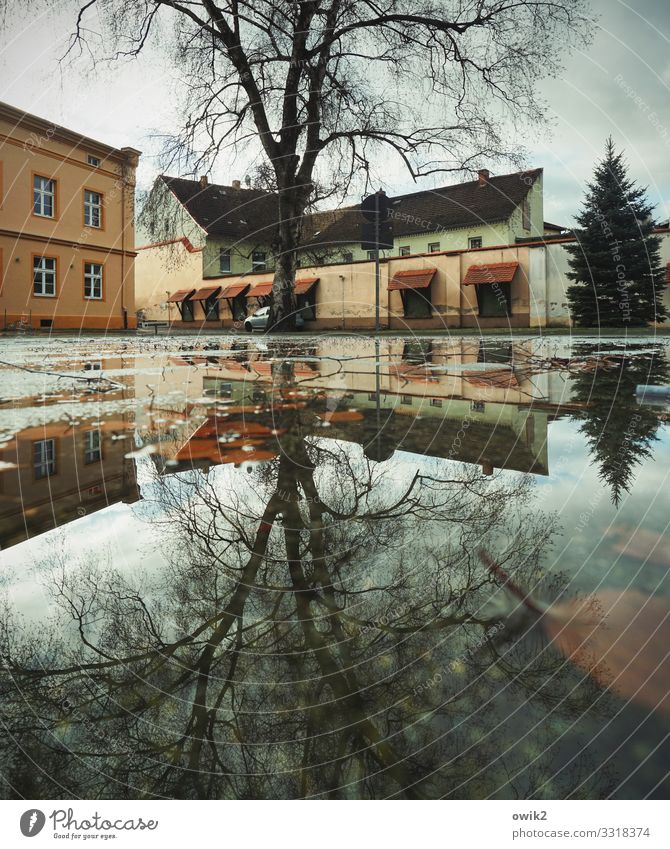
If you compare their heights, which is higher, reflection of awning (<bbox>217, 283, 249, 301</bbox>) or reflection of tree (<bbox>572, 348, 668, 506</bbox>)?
reflection of awning (<bbox>217, 283, 249, 301</bbox>)

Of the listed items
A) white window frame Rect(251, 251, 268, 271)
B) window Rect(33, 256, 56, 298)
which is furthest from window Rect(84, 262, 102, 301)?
white window frame Rect(251, 251, 268, 271)

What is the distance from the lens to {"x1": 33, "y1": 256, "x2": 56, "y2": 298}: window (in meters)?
21.1

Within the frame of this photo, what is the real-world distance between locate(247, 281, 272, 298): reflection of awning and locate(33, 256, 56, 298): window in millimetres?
11373

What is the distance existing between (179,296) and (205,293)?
2.35m

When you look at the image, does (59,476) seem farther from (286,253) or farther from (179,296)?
(179,296)

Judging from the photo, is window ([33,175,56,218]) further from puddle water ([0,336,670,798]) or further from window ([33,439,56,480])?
puddle water ([0,336,670,798])

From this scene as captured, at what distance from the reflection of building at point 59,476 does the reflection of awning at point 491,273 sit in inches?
865

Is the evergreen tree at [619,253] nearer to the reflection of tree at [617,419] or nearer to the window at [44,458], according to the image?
the reflection of tree at [617,419]

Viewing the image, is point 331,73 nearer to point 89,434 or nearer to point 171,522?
point 89,434

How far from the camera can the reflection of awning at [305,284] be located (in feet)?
97.2

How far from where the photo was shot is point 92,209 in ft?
74.1

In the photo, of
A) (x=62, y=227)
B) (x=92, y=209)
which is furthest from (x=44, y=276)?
(x=92, y=209)

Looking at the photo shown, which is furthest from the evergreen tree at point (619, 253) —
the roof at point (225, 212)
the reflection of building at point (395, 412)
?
the roof at point (225, 212)

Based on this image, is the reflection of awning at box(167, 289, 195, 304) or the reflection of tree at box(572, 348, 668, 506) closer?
the reflection of tree at box(572, 348, 668, 506)
